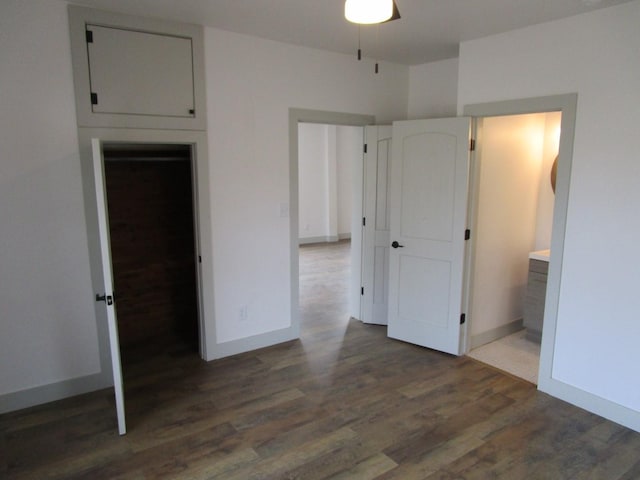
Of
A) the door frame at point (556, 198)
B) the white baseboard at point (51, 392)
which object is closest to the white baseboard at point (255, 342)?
the white baseboard at point (51, 392)

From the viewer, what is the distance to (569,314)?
3.16 meters

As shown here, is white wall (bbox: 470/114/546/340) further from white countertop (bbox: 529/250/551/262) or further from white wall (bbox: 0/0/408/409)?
white wall (bbox: 0/0/408/409)

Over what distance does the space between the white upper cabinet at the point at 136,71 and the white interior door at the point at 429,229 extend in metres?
1.89

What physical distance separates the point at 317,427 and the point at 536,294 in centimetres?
256

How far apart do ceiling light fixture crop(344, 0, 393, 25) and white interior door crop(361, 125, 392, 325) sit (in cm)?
250

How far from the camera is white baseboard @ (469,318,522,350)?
4137 mm

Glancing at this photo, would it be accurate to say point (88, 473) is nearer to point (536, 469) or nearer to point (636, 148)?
point (536, 469)

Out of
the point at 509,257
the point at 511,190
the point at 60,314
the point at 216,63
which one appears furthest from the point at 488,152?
the point at 60,314

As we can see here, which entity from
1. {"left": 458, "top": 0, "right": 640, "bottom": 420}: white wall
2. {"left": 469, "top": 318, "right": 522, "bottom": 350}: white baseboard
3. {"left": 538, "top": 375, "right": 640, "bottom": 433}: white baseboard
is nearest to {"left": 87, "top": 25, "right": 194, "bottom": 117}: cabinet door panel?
{"left": 458, "top": 0, "right": 640, "bottom": 420}: white wall

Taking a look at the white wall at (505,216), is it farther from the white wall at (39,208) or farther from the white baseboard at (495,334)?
the white wall at (39,208)

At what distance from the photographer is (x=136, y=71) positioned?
316cm

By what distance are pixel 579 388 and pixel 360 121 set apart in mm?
3047

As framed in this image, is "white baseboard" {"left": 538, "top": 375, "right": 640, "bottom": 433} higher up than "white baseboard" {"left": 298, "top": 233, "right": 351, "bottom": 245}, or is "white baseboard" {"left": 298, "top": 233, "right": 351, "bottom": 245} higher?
"white baseboard" {"left": 298, "top": 233, "right": 351, "bottom": 245}

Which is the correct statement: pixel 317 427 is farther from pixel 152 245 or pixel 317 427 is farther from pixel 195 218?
pixel 152 245
